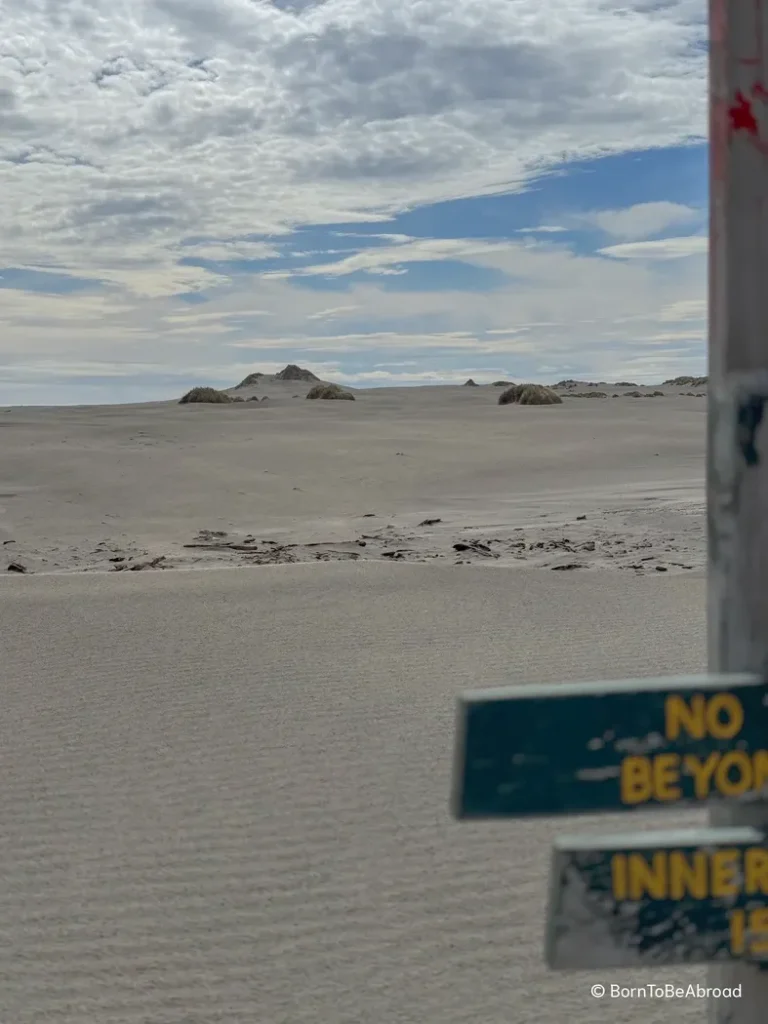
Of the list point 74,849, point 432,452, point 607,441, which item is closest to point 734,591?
point 74,849

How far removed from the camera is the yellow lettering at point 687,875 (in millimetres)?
1622

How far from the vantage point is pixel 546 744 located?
1.60 meters

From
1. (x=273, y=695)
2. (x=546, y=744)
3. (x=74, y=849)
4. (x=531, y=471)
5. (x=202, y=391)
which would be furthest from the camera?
(x=202, y=391)

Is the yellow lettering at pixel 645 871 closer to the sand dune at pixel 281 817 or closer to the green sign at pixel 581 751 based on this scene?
the green sign at pixel 581 751

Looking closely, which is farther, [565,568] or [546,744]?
[565,568]

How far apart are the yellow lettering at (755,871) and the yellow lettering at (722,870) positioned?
0.06 feet

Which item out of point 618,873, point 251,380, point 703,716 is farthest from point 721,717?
point 251,380

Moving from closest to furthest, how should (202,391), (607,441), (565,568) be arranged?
(565,568) < (607,441) < (202,391)

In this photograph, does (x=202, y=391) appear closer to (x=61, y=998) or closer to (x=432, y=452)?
(x=432, y=452)

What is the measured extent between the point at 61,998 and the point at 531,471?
11.6 meters

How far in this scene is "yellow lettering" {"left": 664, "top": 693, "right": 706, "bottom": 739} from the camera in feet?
5.25

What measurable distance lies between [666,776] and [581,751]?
121mm

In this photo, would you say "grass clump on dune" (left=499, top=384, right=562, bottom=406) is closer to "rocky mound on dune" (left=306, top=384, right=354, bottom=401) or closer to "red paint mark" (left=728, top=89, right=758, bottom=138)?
"rocky mound on dune" (left=306, top=384, right=354, bottom=401)

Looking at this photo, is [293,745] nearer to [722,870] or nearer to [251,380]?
[722,870]
